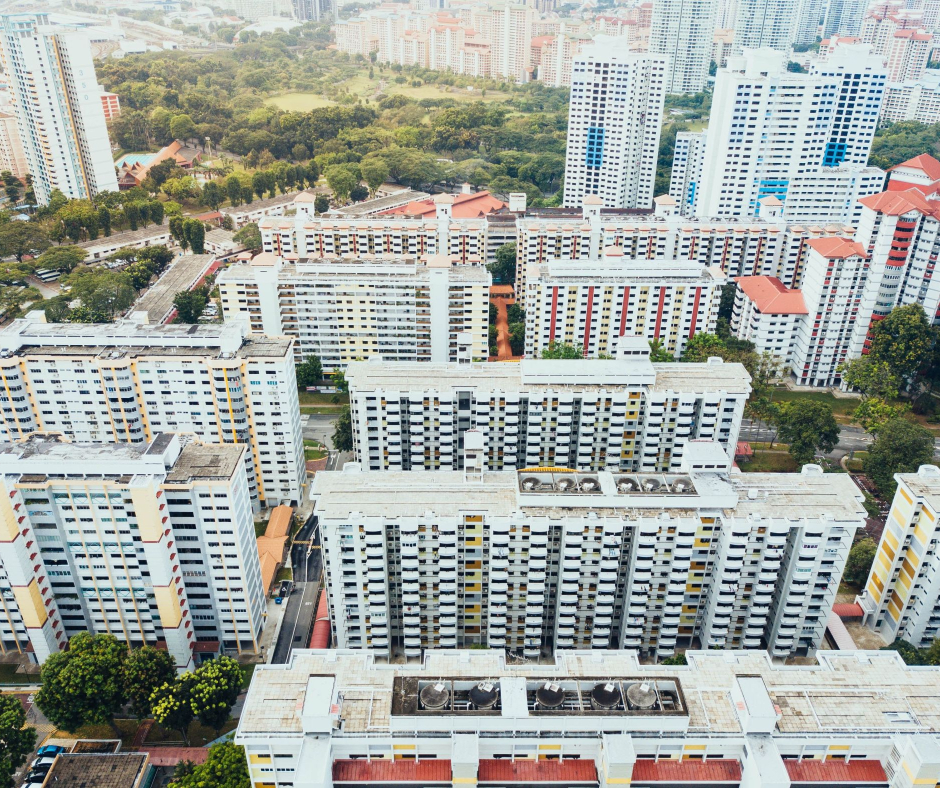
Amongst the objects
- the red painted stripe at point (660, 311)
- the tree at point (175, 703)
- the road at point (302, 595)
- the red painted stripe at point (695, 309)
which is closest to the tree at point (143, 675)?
the tree at point (175, 703)

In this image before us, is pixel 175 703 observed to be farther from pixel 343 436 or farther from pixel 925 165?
pixel 925 165

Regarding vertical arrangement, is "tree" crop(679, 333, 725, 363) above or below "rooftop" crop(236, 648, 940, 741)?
below

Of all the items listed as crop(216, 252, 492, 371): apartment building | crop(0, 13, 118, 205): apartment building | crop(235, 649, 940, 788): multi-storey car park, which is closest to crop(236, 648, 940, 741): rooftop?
crop(235, 649, 940, 788): multi-storey car park

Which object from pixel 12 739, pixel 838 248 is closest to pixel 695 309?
pixel 838 248

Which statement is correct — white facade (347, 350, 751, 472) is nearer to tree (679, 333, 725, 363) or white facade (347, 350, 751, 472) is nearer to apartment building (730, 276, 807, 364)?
tree (679, 333, 725, 363)

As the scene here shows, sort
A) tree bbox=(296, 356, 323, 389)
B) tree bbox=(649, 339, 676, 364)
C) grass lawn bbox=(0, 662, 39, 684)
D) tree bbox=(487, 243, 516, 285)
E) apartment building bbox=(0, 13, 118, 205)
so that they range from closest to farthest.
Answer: grass lawn bbox=(0, 662, 39, 684)
tree bbox=(649, 339, 676, 364)
tree bbox=(296, 356, 323, 389)
tree bbox=(487, 243, 516, 285)
apartment building bbox=(0, 13, 118, 205)

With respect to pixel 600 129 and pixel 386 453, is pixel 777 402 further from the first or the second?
pixel 600 129

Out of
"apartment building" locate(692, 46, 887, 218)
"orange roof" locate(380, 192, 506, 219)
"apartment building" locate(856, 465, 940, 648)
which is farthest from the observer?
"orange roof" locate(380, 192, 506, 219)
